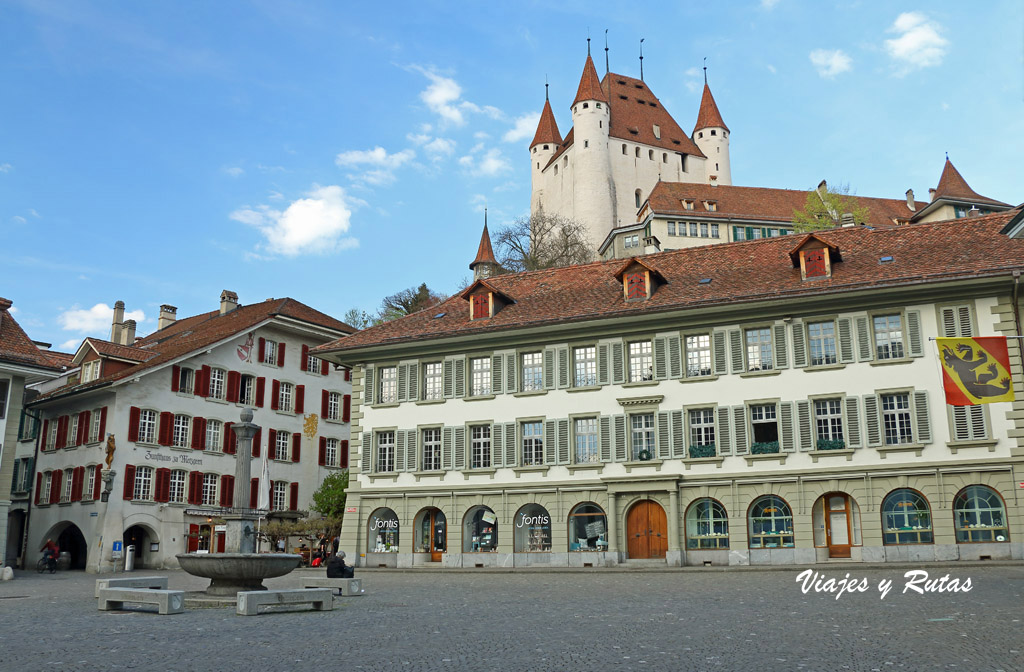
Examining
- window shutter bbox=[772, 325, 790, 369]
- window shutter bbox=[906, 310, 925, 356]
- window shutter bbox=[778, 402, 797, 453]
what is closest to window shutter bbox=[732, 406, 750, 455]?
window shutter bbox=[778, 402, 797, 453]

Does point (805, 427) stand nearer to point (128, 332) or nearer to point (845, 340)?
point (845, 340)

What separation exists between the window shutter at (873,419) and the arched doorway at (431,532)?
589 inches

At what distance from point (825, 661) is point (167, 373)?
38.5 m

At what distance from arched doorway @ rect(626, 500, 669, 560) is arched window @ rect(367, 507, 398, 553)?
29.1 feet

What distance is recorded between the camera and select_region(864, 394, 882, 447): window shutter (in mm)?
31531

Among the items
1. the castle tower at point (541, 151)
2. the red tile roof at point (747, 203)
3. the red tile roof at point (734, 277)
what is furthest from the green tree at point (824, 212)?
the castle tower at point (541, 151)

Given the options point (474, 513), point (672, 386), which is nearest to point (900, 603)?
point (672, 386)

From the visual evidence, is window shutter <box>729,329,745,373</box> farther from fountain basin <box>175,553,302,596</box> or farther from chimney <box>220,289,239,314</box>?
chimney <box>220,289,239,314</box>

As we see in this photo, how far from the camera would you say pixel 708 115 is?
117 metres

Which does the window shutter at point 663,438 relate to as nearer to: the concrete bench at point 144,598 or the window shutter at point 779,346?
the window shutter at point 779,346

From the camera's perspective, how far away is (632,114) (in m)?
113

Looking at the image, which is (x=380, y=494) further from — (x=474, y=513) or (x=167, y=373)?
(x=167, y=373)

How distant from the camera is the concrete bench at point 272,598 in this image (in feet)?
54.5

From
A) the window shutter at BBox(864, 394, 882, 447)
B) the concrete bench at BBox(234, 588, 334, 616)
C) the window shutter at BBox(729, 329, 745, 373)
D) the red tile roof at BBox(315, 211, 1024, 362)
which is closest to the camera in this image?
the concrete bench at BBox(234, 588, 334, 616)
